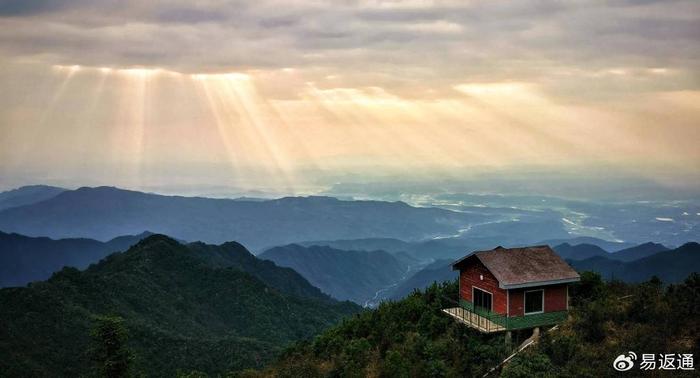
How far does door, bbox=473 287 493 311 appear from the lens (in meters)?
28.3

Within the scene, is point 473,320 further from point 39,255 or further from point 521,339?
point 39,255

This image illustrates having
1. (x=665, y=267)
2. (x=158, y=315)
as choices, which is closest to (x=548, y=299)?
(x=158, y=315)

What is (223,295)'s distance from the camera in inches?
3280

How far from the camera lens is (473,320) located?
28594mm

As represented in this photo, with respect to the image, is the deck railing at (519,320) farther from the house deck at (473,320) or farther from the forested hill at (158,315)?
the forested hill at (158,315)

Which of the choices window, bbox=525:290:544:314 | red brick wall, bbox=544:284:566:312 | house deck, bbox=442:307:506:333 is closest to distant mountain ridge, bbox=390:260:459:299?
house deck, bbox=442:307:506:333

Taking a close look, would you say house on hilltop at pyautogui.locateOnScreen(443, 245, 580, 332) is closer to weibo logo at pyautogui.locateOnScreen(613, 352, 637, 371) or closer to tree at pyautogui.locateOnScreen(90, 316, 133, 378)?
weibo logo at pyautogui.locateOnScreen(613, 352, 637, 371)

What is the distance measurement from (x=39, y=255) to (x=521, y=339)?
17105 centimetres

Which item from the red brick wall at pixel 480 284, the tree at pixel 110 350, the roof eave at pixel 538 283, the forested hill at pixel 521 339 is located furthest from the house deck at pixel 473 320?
the tree at pixel 110 350

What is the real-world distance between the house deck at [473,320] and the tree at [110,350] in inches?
828

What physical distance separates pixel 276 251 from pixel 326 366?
563 feet

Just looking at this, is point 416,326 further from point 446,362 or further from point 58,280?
point 58,280

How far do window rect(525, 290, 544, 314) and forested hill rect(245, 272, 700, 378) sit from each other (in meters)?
1.40

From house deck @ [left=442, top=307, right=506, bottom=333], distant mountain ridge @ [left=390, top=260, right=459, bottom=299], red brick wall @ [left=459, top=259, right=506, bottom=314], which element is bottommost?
distant mountain ridge @ [left=390, top=260, right=459, bottom=299]
